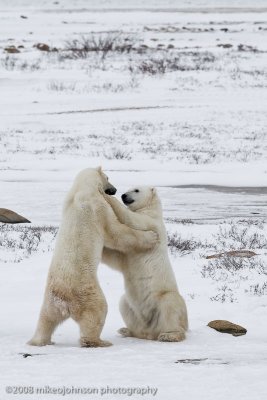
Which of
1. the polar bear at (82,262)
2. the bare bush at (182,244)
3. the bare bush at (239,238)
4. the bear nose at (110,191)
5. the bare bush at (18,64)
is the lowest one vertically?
the bare bush at (239,238)

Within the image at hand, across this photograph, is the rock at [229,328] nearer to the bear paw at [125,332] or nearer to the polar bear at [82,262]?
the bear paw at [125,332]

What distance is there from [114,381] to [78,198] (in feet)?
6.32

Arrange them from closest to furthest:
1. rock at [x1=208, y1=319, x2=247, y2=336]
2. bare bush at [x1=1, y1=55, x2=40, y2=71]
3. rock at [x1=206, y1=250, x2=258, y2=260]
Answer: rock at [x1=208, y1=319, x2=247, y2=336]
rock at [x1=206, y1=250, x2=258, y2=260]
bare bush at [x1=1, y1=55, x2=40, y2=71]

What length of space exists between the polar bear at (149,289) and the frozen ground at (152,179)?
0.20 meters

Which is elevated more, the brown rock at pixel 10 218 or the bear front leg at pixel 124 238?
the bear front leg at pixel 124 238

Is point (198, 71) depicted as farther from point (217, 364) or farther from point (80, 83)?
point (217, 364)

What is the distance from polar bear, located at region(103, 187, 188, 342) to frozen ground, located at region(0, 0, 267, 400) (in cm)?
20

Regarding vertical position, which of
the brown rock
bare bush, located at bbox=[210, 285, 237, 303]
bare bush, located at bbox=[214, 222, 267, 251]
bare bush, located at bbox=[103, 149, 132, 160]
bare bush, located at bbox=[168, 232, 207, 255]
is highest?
bare bush, located at bbox=[210, 285, 237, 303]

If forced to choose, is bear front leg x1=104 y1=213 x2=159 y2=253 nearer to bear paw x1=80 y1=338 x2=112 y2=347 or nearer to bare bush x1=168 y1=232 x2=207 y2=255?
bear paw x1=80 y1=338 x2=112 y2=347

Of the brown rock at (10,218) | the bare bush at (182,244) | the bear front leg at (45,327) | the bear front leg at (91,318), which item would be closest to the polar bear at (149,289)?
the bear front leg at (91,318)

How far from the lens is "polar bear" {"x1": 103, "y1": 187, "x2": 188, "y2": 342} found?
6828mm

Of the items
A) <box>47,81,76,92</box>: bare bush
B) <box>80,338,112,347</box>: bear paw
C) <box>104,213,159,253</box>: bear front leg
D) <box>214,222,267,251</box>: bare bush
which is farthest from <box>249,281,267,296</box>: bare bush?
<box>47,81,76,92</box>: bare bush

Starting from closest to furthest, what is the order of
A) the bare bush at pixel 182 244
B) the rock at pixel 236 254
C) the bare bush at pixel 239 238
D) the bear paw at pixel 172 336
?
1. the bear paw at pixel 172 336
2. the rock at pixel 236 254
3. the bare bush at pixel 182 244
4. the bare bush at pixel 239 238

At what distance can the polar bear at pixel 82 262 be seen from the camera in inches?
249
